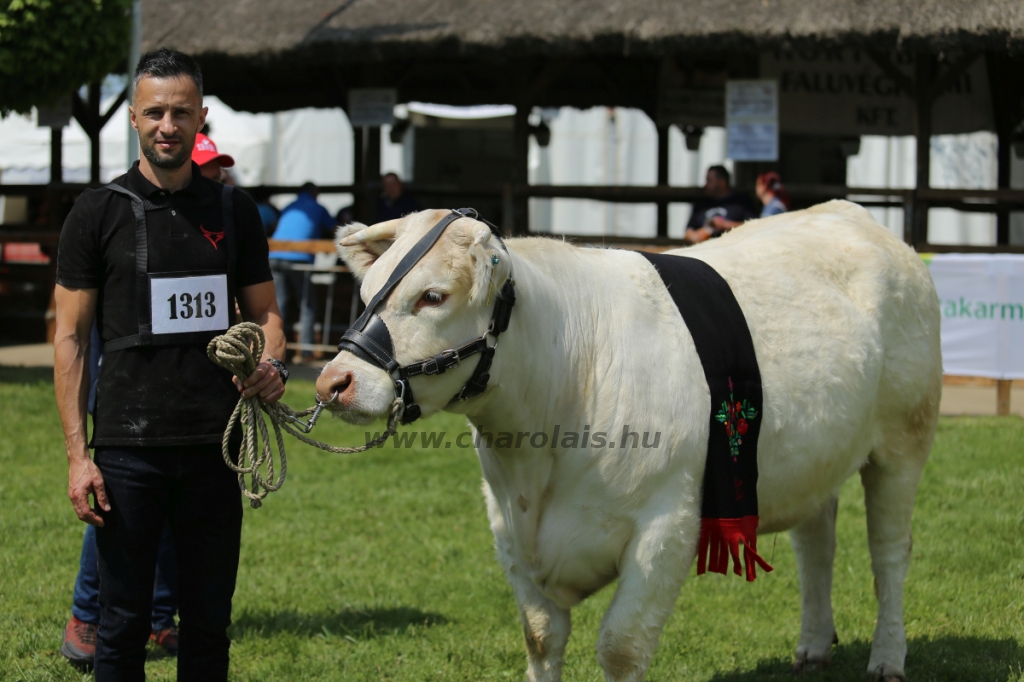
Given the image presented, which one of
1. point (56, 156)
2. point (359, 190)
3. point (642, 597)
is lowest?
point (642, 597)

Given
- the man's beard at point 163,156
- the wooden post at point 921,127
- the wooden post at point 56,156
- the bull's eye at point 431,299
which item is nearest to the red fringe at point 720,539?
the bull's eye at point 431,299

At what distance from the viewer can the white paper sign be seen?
8859mm

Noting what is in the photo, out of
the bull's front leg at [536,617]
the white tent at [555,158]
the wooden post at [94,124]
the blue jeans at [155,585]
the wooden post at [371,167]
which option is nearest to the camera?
the bull's front leg at [536,617]

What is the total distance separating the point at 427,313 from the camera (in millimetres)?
2949

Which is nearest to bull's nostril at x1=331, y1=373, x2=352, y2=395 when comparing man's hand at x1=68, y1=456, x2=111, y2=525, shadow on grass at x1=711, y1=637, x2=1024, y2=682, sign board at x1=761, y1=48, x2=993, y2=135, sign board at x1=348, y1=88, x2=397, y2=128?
man's hand at x1=68, y1=456, x2=111, y2=525

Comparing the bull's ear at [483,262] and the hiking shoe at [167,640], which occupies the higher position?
the bull's ear at [483,262]

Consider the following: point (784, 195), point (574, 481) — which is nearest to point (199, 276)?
point (574, 481)

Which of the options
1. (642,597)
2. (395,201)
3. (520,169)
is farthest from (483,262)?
(395,201)

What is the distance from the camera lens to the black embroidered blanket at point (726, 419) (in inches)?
134

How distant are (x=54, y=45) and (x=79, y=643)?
24.0 feet

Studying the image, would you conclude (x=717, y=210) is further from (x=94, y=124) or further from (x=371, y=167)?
(x=94, y=124)

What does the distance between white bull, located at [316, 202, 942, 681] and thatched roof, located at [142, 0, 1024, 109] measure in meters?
6.64

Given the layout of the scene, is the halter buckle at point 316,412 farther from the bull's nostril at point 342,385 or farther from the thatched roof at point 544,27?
the thatched roof at point 544,27

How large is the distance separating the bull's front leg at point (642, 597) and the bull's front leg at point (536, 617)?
283mm
